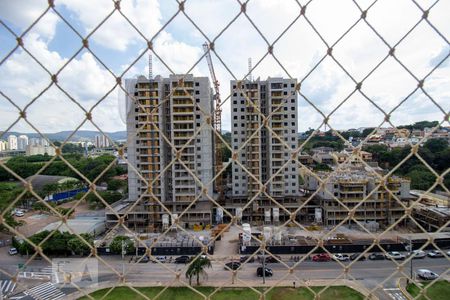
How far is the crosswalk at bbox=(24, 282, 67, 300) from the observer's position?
3.78m

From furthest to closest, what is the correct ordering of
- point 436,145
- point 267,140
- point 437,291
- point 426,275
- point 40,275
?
point 436,145 < point 267,140 < point 40,275 < point 426,275 < point 437,291

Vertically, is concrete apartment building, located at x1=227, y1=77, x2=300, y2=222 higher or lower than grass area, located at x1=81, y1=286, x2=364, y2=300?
higher

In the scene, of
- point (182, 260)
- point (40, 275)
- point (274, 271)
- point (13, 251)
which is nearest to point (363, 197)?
point (274, 271)

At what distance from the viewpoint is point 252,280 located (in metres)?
4.48

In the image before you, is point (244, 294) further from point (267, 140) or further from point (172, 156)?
point (267, 140)

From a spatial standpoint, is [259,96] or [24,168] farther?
[24,168]

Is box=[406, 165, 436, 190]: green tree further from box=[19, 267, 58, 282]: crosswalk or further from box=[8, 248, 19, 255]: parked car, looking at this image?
box=[8, 248, 19, 255]: parked car

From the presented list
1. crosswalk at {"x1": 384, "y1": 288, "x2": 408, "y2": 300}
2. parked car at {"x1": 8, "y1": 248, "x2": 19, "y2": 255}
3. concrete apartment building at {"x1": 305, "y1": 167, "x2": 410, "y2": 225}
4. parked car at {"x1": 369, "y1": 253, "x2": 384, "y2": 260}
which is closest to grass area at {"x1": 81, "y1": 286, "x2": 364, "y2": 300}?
crosswalk at {"x1": 384, "y1": 288, "x2": 408, "y2": 300}

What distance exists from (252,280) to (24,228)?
5.76m

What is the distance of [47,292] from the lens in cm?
399

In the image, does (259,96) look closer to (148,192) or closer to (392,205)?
(392,205)

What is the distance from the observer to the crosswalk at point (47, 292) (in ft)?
12.4

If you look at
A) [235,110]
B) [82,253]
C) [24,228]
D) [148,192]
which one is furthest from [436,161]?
[24,228]

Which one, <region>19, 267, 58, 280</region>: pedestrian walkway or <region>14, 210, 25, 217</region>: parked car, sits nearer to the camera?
<region>19, 267, 58, 280</region>: pedestrian walkway
